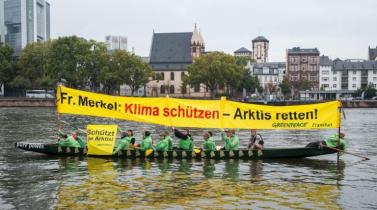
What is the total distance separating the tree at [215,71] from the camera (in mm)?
150125

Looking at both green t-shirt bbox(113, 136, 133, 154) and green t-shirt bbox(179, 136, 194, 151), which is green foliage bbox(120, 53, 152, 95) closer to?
green t-shirt bbox(113, 136, 133, 154)

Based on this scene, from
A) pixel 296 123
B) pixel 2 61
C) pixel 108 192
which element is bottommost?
pixel 108 192

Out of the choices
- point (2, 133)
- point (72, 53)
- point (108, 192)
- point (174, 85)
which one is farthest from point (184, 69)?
point (108, 192)

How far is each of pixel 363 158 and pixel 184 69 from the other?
506ft

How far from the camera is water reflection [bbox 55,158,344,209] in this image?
67.7 feet

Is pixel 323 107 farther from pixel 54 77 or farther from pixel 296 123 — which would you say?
pixel 54 77

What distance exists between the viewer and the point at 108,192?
22375 millimetres

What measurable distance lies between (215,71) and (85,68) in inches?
1592

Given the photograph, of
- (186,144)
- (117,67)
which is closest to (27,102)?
(117,67)

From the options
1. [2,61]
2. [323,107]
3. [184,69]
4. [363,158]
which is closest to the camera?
[323,107]

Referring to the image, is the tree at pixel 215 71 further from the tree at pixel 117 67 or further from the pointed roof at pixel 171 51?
the pointed roof at pixel 171 51

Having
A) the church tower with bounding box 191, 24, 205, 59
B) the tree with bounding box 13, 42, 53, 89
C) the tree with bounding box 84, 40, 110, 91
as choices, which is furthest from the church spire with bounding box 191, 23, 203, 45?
the tree with bounding box 13, 42, 53, 89

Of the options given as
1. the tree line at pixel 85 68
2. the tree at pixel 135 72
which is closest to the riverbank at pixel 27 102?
the tree line at pixel 85 68

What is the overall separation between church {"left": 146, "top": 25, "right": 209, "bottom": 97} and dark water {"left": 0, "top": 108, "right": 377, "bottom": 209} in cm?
15314
